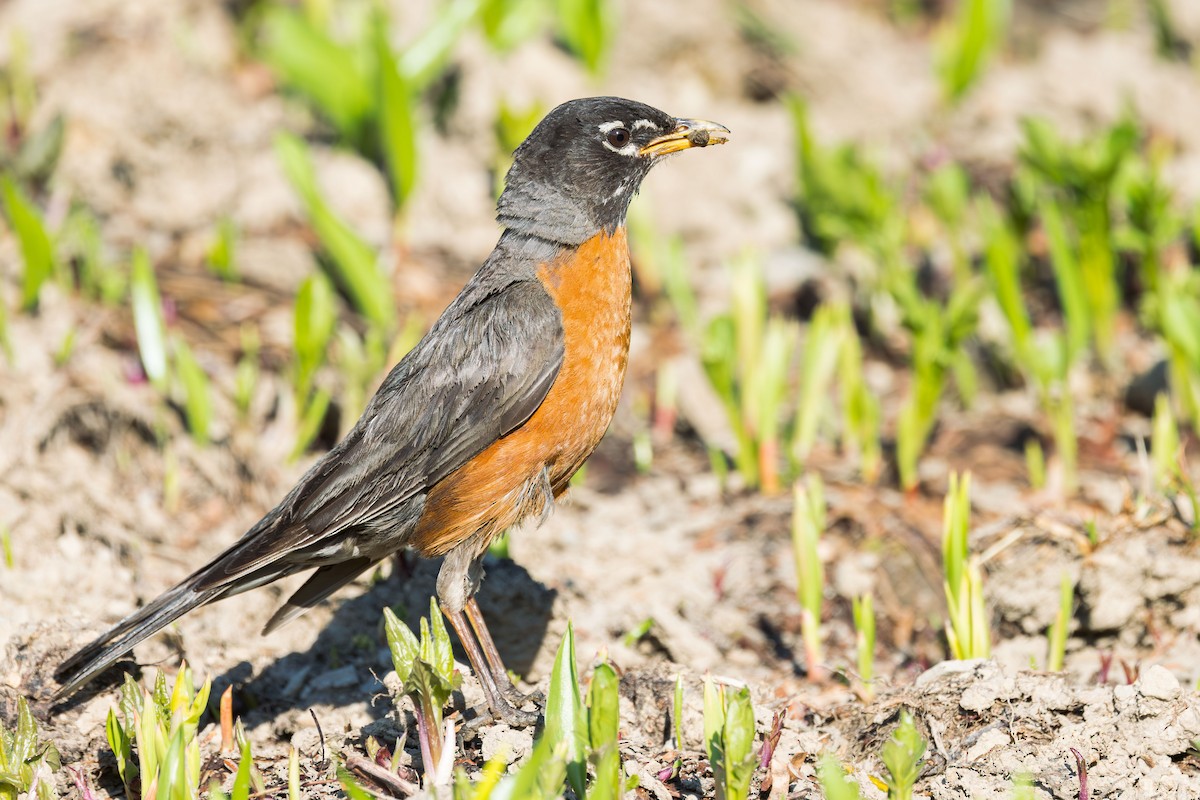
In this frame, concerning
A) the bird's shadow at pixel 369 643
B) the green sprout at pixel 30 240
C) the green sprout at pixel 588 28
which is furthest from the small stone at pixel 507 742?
the green sprout at pixel 588 28

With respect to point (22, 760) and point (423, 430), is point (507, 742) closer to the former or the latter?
point (423, 430)

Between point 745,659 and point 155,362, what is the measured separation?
3323mm

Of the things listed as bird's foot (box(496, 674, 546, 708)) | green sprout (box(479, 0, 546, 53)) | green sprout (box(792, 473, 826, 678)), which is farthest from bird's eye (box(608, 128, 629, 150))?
green sprout (box(479, 0, 546, 53))

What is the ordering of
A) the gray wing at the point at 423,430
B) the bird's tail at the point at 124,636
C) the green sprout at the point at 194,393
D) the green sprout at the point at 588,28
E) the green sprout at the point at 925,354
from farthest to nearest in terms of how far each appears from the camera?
the green sprout at the point at 588,28 < the green sprout at the point at 194,393 < the green sprout at the point at 925,354 < the gray wing at the point at 423,430 < the bird's tail at the point at 124,636

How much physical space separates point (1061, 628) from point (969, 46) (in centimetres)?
566

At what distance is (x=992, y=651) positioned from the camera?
529 cm

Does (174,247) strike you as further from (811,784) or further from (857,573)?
(811,784)

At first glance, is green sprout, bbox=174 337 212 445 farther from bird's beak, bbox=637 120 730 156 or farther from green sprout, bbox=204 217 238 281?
bird's beak, bbox=637 120 730 156

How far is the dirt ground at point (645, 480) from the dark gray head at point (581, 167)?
1527mm

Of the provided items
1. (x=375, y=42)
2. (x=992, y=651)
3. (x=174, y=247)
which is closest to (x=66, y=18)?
(x=174, y=247)

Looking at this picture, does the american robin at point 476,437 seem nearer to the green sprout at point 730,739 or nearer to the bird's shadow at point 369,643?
the bird's shadow at point 369,643

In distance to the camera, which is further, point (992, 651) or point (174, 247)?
point (174, 247)

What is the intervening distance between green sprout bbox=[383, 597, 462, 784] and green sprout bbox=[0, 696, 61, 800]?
3.76 feet

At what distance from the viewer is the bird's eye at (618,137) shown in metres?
5.42
